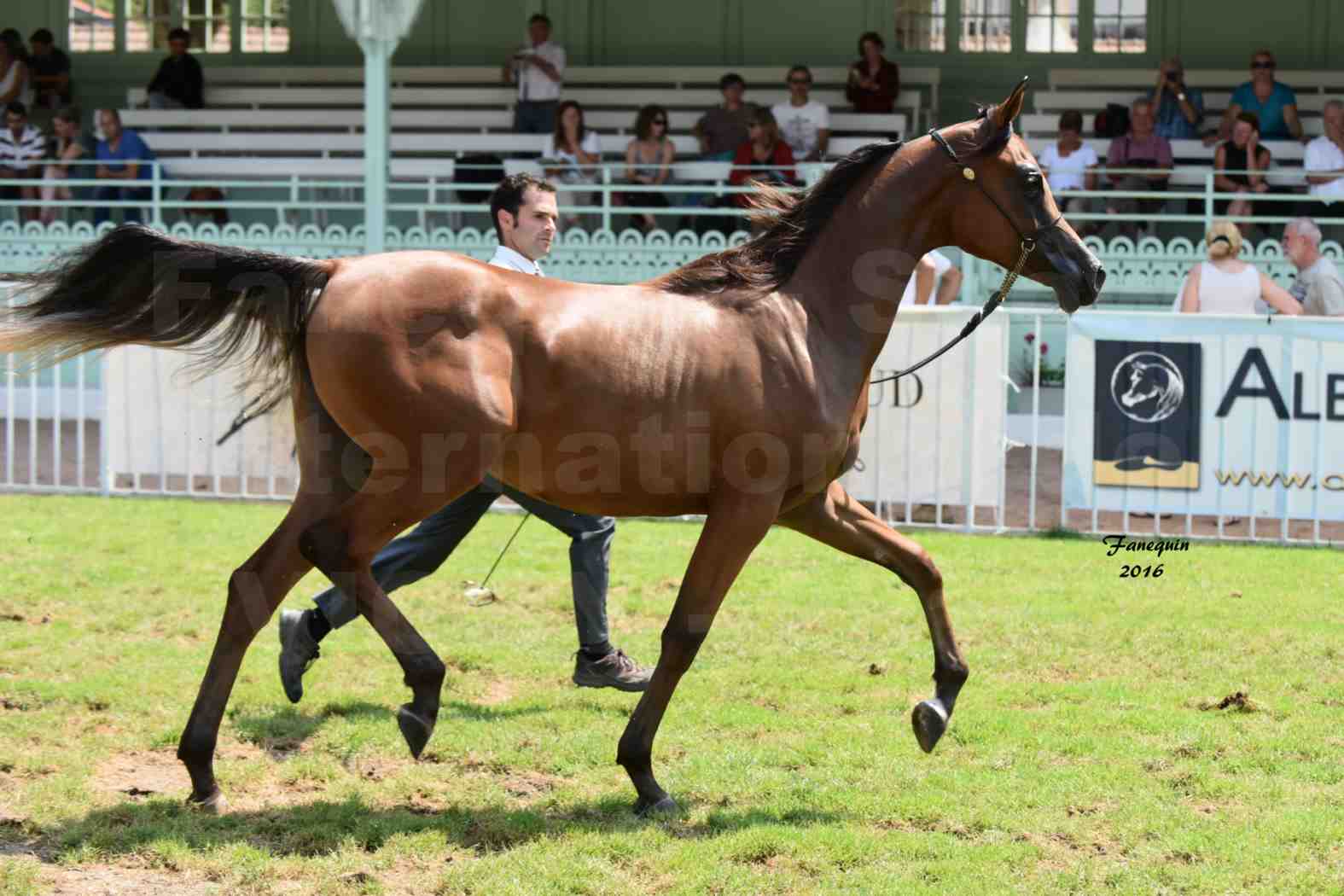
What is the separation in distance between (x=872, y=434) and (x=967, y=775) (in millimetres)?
4692

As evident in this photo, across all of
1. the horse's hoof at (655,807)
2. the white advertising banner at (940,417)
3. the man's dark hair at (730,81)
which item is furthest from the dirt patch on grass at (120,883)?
the man's dark hair at (730,81)

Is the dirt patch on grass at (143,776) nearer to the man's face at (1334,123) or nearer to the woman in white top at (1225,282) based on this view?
the woman in white top at (1225,282)

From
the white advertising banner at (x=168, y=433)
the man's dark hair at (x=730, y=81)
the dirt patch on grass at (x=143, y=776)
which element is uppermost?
the man's dark hair at (x=730, y=81)

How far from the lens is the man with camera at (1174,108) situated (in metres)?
15.2

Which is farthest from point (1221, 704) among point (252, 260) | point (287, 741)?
point (252, 260)

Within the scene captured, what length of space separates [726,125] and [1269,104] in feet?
17.6

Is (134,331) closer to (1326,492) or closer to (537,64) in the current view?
(1326,492)

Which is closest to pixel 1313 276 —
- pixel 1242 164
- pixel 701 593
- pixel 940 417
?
pixel 940 417

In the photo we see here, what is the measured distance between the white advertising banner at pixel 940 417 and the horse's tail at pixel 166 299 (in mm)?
5138

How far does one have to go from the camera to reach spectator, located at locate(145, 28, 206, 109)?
18094mm

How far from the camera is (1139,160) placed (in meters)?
14.4

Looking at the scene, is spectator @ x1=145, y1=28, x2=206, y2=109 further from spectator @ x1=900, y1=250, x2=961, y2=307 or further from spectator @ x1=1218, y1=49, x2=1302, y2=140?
spectator @ x1=1218, y1=49, x2=1302, y2=140

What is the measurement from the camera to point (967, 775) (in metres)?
4.95

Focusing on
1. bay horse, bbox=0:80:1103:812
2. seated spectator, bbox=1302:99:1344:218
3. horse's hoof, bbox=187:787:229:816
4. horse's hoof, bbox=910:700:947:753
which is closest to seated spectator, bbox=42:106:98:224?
seated spectator, bbox=1302:99:1344:218
